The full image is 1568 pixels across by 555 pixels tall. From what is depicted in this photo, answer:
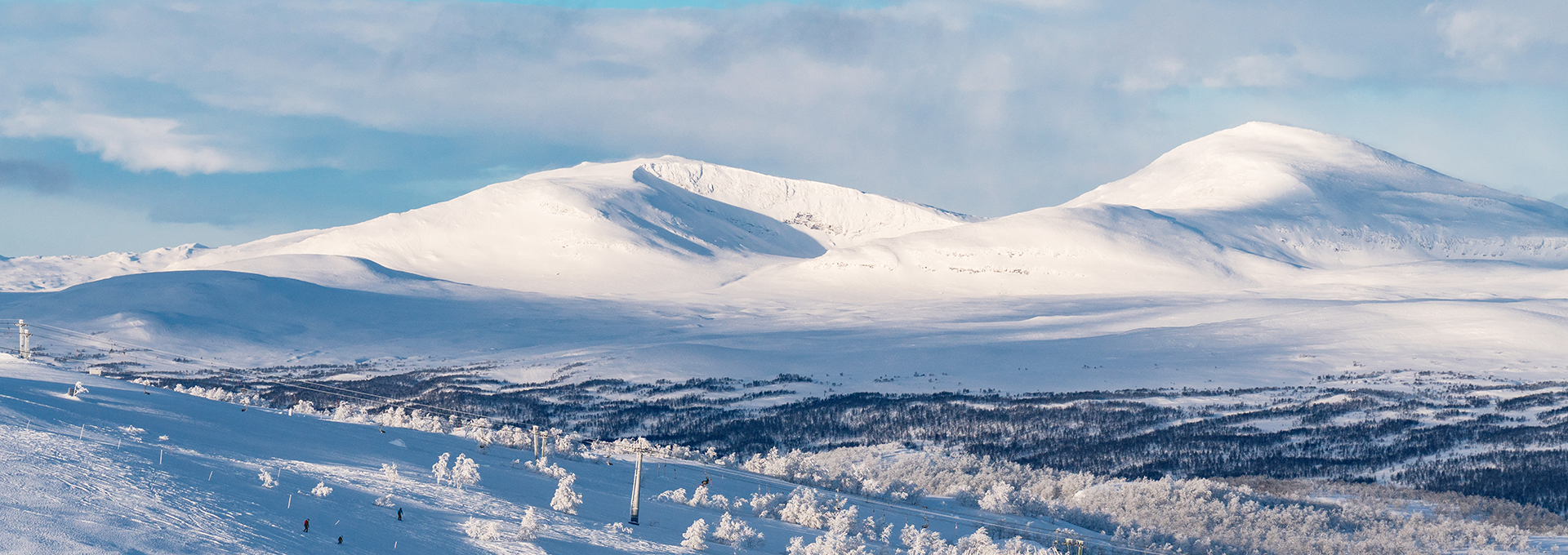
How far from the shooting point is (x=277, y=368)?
409ft

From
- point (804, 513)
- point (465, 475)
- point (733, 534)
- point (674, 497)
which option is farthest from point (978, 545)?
point (465, 475)

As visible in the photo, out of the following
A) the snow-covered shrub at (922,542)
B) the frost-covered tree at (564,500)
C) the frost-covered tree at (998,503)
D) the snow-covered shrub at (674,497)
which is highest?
the frost-covered tree at (564,500)

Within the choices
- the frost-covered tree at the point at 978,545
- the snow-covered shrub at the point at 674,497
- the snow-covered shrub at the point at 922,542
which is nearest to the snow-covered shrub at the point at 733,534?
the snow-covered shrub at the point at 922,542

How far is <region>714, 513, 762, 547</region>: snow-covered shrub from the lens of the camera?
2417 centimetres

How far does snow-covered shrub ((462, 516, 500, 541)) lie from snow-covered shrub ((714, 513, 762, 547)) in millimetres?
4937

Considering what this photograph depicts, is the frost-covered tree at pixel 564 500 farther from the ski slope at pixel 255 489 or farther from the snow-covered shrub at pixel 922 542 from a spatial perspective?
the snow-covered shrub at pixel 922 542

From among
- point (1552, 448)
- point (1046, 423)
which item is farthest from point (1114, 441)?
point (1552, 448)

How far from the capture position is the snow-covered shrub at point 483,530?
20297 millimetres

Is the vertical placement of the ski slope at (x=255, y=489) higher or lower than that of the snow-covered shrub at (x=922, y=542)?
higher

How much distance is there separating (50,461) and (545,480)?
11536 millimetres

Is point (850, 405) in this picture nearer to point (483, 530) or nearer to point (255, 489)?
point (483, 530)

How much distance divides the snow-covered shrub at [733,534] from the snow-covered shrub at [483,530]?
16.2ft

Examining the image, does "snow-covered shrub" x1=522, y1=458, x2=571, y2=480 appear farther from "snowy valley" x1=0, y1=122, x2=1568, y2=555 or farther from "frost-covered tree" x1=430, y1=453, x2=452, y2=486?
"frost-covered tree" x1=430, y1=453, x2=452, y2=486

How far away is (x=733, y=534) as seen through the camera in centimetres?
2416
